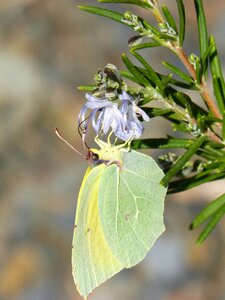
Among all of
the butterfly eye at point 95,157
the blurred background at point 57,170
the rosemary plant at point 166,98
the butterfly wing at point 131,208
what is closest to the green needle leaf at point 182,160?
the rosemary plant at point 166,98

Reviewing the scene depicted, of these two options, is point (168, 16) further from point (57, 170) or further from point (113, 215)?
point (57, 170)

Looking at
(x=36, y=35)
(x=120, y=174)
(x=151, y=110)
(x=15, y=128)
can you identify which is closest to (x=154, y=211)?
(x=120, y=174)

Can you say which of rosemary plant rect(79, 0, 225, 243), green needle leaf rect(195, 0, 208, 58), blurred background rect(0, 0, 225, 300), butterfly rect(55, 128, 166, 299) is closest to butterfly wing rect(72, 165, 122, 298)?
butterfly rect(55, 128, 166, 299)

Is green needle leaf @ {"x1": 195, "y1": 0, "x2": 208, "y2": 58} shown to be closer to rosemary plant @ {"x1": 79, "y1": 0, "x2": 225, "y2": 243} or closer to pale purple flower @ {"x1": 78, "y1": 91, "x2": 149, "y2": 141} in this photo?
rosemary plant @ {"x1": 79, "y1": 0, "x2": 225, "y2": 243}

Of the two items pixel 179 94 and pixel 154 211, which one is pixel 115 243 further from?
pixel 179 94

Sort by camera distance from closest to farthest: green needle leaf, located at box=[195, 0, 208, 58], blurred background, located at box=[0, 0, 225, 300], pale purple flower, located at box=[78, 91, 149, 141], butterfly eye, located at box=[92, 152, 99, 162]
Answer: pale purple flower, located at box=[78, 91, 149, 141]
green needle leaf, located at box=[195, 0, 208, 58]
butterfly eye, located at box=[92, 152, 99, 162]
blurred background, located at box=[0, 0, 225, 300]

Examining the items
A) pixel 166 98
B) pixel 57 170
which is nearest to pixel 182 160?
pixel 166 98
